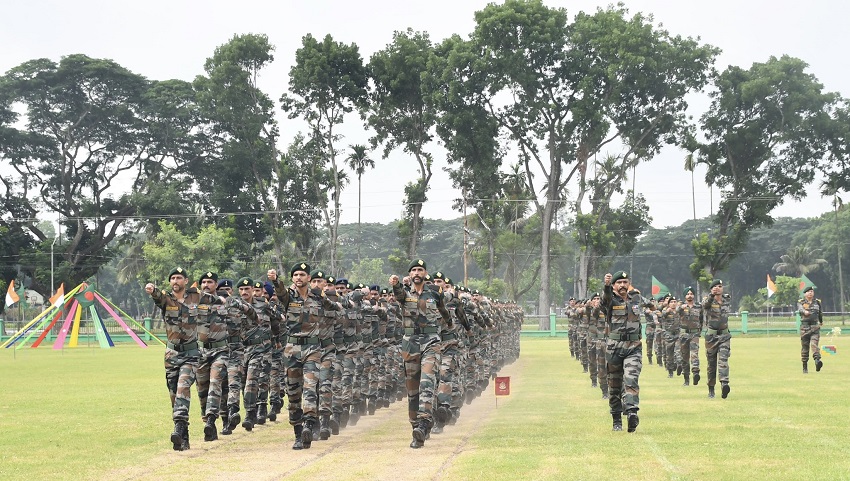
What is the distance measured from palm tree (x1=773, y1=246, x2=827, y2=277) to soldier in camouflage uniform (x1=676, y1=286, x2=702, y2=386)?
299ft

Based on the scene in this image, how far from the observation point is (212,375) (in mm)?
15484

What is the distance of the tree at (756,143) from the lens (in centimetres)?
7081

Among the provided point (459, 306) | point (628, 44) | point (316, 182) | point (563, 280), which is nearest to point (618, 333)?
point (459, 306)

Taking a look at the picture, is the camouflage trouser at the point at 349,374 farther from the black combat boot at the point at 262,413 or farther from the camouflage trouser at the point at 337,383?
the black combat boot at the point at 262,413

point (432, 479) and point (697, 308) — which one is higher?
point (697, 308)

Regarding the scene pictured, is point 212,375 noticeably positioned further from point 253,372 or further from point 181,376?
point 253,372

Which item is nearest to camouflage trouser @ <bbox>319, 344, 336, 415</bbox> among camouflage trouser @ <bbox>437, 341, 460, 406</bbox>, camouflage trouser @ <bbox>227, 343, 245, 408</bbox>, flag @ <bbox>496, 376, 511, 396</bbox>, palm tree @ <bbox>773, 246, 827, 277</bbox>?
camouflage trouser @ <bbox>437, 341, 460, 406</bbox>

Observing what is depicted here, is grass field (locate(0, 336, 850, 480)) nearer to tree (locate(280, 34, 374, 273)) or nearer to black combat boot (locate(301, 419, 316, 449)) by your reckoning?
black combat boot (locate(301, 419, 316, 449))

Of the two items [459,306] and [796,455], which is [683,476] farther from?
[459,306]

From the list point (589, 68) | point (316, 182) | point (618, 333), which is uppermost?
point (589, 68)

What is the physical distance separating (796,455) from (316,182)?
63.2m

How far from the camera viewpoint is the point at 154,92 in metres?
79.6

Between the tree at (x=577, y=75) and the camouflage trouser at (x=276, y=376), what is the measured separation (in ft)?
157

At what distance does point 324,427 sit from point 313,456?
81.5 inches
